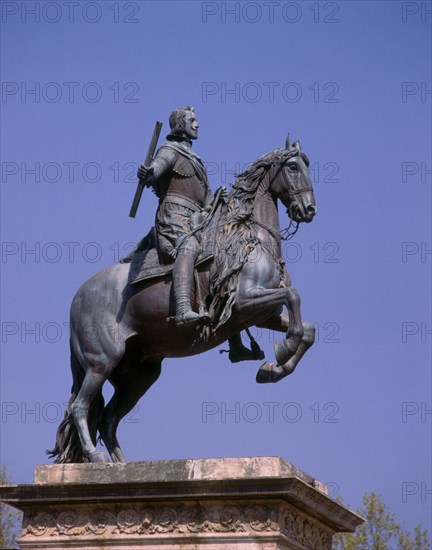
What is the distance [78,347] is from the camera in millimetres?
19594

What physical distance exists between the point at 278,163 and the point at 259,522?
4.61m

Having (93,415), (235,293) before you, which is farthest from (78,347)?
(235,293)

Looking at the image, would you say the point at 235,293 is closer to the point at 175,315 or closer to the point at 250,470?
the point at 175,315

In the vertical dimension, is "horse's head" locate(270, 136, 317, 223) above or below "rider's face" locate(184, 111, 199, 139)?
below

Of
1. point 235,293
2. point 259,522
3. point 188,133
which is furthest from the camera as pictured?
point 188,133

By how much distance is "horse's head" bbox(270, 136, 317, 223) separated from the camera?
63.7 ft

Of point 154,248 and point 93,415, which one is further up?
point 154,248

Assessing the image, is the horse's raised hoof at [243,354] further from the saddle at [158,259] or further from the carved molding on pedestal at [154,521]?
the carved molding on pedestal at [154,521]

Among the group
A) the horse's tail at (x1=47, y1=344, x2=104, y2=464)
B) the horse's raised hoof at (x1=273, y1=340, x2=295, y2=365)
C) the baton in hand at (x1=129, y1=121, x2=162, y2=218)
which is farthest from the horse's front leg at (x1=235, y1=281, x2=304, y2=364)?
the horse's tail at (x1=47, y1=344, x2=104, y2=464)

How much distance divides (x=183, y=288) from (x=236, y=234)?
1.06 m

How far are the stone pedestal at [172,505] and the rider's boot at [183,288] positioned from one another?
5.78 feet

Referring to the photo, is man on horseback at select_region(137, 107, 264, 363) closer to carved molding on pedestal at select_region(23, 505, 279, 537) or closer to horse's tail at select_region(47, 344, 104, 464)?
horse's tail at select_region(47, 344, 104, 464)

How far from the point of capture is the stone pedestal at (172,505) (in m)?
17.4

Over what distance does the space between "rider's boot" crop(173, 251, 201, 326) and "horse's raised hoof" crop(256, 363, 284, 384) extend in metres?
1.07
